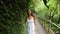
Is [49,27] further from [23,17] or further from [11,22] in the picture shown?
[11,22]

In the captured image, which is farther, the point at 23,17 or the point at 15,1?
the point at 23,17

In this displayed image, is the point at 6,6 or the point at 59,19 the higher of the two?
the point at 6,6

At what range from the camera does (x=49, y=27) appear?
8.23 metres

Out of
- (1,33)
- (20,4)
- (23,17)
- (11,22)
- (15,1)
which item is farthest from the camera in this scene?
(23,17)

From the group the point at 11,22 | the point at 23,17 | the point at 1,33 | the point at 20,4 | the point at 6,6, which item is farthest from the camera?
the point at 23,17

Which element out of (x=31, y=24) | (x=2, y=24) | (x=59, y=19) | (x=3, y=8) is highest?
(x=3, y=8)

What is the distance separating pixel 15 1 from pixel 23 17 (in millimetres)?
821

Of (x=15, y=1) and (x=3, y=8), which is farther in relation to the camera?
(x=15, y=1)

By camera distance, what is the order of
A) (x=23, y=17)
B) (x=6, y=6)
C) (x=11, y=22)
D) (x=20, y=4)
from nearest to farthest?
(x=6, y=6) < (x=11, y=22) < (x=20, y=4) < (x=23, y=17)

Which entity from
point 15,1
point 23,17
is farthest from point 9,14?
point 23,17

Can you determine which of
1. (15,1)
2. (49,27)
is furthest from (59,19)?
(15,1)

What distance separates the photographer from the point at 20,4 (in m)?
4.33

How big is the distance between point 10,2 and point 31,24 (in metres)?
0.86

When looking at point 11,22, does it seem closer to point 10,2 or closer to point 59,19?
point 10,2
